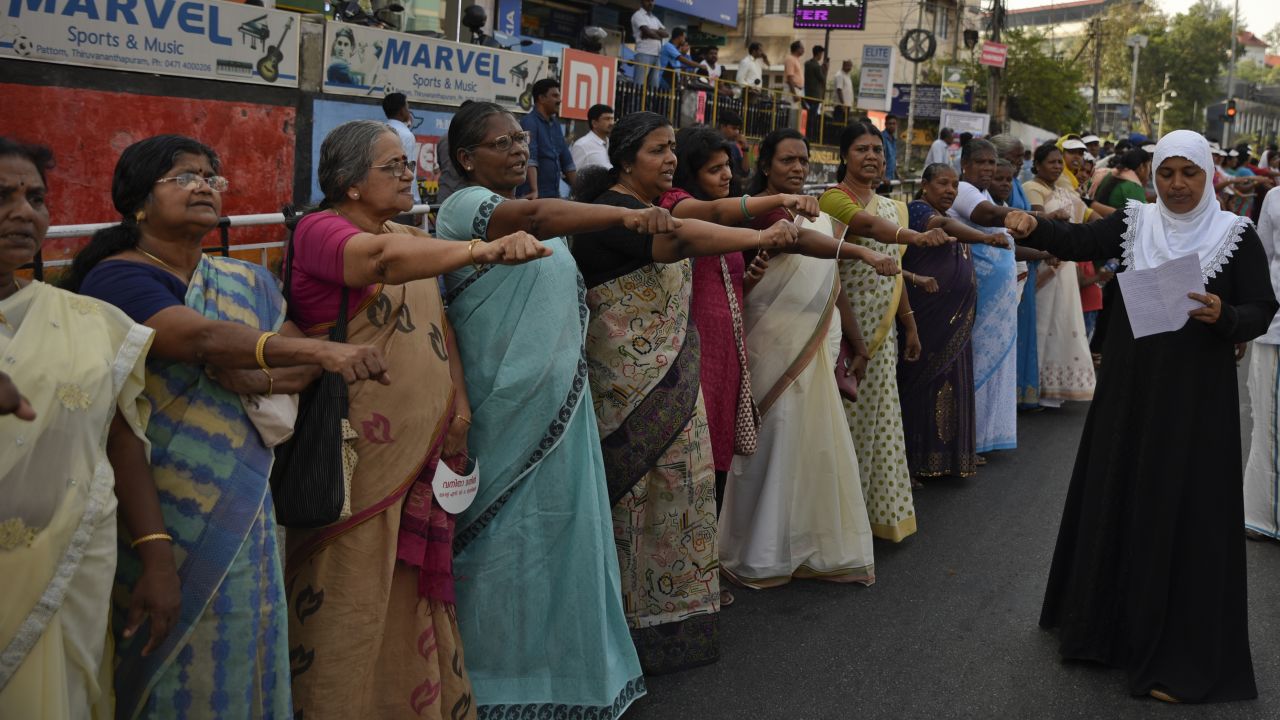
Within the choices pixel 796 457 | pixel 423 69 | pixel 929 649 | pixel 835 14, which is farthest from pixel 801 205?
pixel 835 14

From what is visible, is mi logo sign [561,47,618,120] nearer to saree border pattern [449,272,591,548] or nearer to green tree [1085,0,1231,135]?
A: saree border pattern [449,272,591,548]

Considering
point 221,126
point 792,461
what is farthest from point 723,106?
point 792,461

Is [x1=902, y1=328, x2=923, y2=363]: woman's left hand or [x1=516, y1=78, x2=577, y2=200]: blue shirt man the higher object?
[x1=516, y1=78, x2=577, y2=200]: blue shirt man

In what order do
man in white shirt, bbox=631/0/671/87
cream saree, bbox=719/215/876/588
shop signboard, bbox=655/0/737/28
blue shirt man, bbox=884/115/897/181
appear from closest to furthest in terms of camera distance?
cream saree, bbox=719/215/876/588, man in white shirt, bbox=631/0/671/87, blue shirt man, bbox=884/115/897/181, shop signboard, bbox=655/0/737/28

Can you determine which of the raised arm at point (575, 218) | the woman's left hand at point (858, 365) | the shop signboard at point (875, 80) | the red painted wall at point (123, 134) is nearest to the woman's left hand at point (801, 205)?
the raised arm at point (575, 218)

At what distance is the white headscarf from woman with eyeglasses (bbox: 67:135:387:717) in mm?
2965

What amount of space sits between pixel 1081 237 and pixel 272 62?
249 inches

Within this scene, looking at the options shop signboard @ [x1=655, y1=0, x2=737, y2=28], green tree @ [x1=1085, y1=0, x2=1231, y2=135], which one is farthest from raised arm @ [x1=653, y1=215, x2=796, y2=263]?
green tree @ [x1=1085, y1=0, x2=1231, y2=135]

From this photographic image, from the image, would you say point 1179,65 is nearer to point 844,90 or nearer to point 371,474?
point 844,90

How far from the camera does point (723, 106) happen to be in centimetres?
1803

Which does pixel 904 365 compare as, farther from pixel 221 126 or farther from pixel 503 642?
pixel 221 126

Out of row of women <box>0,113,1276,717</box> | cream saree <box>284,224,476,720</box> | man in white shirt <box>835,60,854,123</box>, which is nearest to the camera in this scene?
row of women <box>0,113,1276,717</box>

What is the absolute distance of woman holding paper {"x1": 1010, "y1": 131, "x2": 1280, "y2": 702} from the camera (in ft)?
12.4

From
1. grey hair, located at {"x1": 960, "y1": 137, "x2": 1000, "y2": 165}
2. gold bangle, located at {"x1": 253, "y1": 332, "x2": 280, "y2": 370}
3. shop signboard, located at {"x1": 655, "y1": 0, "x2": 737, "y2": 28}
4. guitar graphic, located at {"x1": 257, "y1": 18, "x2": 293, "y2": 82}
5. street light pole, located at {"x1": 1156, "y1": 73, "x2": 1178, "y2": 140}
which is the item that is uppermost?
street light pole, located at {"x1": 1156, "y1": 73, "x2": 1178, "y2": 140}
